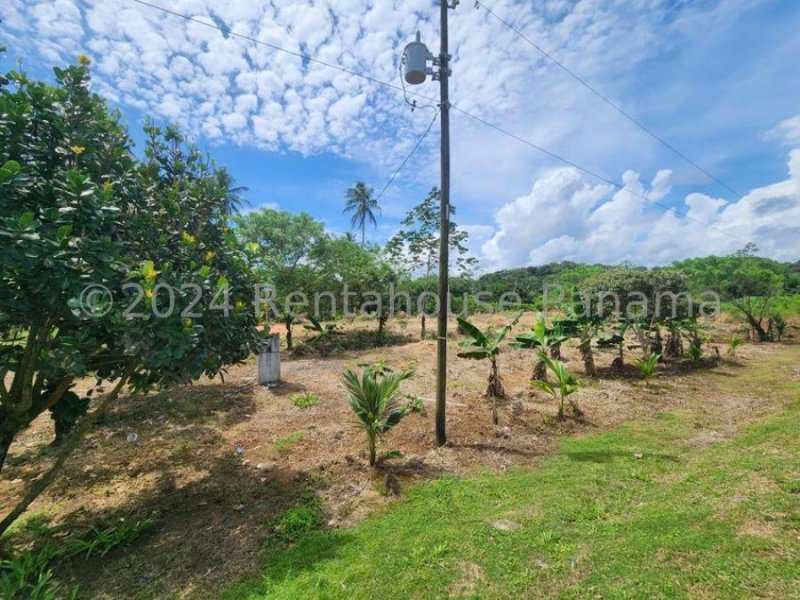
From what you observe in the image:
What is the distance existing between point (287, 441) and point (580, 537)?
5.19m

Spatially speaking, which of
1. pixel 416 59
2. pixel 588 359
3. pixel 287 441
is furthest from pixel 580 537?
pixel 588 359

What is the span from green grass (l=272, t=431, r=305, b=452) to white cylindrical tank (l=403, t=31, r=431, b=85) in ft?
22.6

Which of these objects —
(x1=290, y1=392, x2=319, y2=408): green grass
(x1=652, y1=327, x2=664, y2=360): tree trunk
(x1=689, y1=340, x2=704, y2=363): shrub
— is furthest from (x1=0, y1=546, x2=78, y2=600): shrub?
(x1=689, y1=340, x2=704, y2=363): shrub

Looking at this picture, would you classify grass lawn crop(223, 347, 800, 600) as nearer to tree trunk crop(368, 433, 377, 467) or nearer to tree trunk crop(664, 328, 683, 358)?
tree trunk crop(368, 433, 377, 467)

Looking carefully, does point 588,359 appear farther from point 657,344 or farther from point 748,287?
point 748,287

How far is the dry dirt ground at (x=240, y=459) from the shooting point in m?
4.39

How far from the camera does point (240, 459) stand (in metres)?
6.60

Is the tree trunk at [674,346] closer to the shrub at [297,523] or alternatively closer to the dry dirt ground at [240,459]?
the dry dirt ground at [240,459]

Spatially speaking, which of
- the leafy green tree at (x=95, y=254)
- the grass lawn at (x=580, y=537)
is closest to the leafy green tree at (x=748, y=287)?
the grass lawn at (x=580, y=537)

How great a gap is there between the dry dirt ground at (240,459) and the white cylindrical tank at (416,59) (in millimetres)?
6498

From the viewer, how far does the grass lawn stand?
3191 mm

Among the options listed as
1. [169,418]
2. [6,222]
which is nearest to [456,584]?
[6,222]

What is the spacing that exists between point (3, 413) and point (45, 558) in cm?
192

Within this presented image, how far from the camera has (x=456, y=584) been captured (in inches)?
138
